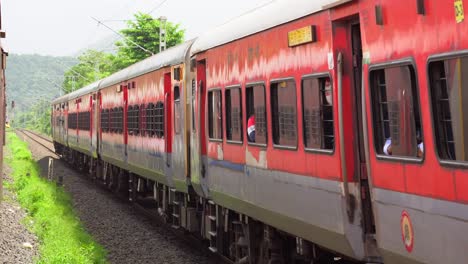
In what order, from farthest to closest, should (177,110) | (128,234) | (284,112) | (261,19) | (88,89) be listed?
(88,89), (128,234), (177,110), (261,19), (284,112)

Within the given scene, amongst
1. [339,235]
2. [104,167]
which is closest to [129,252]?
[339,235]

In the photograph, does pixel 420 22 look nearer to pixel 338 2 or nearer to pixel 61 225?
pixel 338 2

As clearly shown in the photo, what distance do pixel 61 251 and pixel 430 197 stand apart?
8.30 meters

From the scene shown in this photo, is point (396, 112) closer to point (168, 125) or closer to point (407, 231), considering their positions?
point (407, 231)

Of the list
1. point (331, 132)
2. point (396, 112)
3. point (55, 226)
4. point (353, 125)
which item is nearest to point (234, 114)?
point (331, 132)

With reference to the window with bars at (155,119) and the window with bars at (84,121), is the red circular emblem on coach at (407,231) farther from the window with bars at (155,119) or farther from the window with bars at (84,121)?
the window with bars at (84,121)

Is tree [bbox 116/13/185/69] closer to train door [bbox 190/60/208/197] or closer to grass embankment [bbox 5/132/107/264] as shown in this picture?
grass embankment [bbox 5/132/107/264]

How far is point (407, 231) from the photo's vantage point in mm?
5121

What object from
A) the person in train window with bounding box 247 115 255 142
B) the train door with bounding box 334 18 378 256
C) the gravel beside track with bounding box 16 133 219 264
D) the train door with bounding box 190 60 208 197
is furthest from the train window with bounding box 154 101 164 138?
the train door with bounding box 334 18 378 256

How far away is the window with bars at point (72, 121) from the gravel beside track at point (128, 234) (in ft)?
33.4

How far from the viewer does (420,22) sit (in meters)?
4.91

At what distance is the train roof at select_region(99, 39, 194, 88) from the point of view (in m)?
13.1

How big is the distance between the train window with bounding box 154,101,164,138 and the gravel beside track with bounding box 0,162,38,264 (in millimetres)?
3154

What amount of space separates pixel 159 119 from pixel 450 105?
35.2 feet
